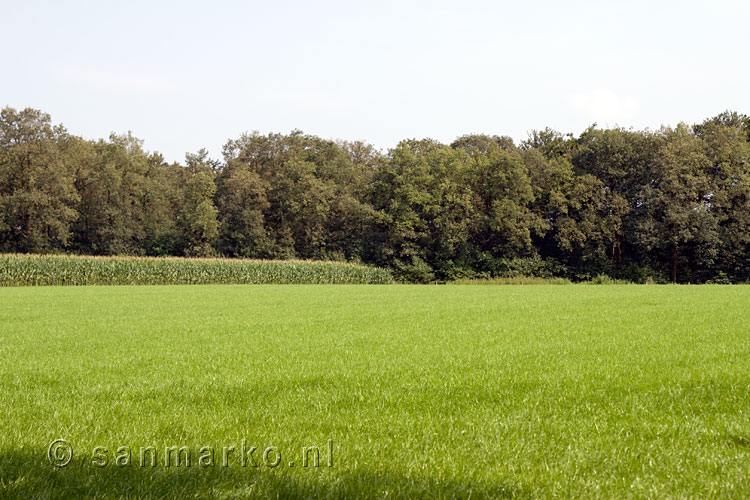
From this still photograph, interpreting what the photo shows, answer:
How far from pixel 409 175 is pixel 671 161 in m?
22.6

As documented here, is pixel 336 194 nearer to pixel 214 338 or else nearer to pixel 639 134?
pixel 639 134

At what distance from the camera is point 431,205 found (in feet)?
175

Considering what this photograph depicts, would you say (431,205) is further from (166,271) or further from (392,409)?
(392,409)

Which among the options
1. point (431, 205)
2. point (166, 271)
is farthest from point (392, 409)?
point (431, 205)

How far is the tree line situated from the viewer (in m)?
48.3

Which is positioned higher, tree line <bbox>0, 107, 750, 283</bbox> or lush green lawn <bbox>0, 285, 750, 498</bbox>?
tree line <bbox>0, 107, 750, 283</bbox>

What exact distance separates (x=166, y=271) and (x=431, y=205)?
24808mm

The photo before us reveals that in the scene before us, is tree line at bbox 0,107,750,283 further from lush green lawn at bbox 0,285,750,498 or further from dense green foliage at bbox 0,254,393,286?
lush green lawn at bbox 0,285,750,498

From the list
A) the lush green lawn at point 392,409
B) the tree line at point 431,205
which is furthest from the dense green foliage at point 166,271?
the lush green lawn at point 392,409

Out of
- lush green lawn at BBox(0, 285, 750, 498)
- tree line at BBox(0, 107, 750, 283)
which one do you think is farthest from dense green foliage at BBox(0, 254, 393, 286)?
lush green lawn at BBox(0, 285, 750, 498)

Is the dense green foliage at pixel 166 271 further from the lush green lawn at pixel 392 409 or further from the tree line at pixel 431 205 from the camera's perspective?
the lush green lawn at pixel 392 409

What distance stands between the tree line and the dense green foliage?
8.34m

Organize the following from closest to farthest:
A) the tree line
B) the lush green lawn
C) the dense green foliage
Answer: the lush green lawn → the dense green foliage → the tree line

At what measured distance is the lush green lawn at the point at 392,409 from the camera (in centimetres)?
338
